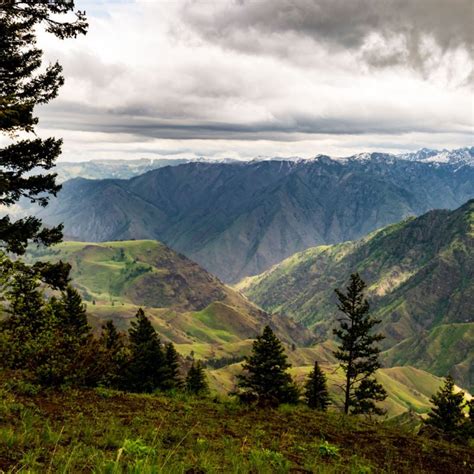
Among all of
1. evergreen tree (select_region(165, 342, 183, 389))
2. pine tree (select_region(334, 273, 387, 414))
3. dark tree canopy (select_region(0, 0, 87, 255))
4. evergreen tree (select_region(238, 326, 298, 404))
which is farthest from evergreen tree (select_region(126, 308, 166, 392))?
dark tree canopy (select_region(0, 0, 87, 255))

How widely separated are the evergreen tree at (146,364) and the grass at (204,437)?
136ft

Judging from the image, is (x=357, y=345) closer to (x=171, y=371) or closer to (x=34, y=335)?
(x=171, y=371)

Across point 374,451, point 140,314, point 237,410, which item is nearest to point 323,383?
point 140,314

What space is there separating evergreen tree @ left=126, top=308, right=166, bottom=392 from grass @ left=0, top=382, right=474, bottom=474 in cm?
Answer: 4150

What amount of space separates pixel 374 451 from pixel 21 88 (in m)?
20.9

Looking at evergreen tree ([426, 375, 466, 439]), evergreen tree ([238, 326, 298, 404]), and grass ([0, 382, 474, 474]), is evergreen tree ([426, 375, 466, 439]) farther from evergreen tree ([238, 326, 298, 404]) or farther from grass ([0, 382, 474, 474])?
grass ([0, 382, 474, 474])

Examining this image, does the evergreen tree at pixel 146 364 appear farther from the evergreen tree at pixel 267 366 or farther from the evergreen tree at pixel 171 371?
the evergreen tree at pixel 267 366

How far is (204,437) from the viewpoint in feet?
44.7

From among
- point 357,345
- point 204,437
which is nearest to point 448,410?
point 357,345

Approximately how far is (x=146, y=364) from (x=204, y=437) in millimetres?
52282

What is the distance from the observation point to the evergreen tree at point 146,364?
200 feet

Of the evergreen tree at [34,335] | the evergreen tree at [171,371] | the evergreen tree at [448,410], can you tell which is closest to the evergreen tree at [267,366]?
the evergreen tree at [171,371]

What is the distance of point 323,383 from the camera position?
63594 mm

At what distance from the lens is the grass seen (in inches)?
355
